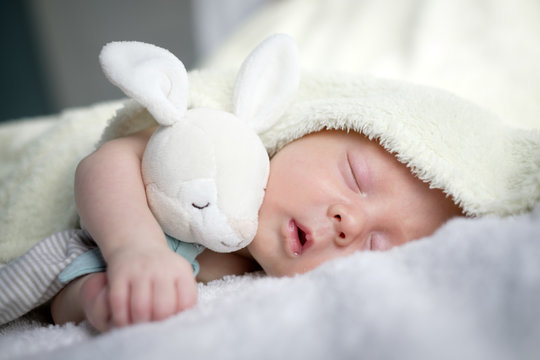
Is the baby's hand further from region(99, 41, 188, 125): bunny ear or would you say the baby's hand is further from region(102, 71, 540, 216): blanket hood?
region(102, 71, 540, 216): blanket hood

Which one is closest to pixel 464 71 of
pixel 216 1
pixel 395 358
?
pixel 395 358

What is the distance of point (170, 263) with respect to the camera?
53 cm

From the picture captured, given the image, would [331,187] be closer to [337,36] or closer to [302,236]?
[302,236]

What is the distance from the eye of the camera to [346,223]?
26.8 inches

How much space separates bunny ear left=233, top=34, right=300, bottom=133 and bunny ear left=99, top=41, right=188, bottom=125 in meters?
0.12

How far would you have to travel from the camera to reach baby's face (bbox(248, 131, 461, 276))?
696 millimetres

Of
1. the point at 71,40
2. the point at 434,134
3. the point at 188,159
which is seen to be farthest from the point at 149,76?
the point at 71,40

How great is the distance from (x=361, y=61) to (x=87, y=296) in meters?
1.23

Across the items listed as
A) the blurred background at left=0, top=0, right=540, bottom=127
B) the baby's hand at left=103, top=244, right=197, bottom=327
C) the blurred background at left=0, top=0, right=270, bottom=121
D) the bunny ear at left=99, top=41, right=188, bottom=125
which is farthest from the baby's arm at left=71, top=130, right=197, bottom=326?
the blurred background at left=0, top=0, right=270, bottom=121

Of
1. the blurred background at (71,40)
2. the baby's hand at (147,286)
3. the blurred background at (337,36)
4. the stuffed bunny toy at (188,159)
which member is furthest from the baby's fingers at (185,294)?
the blurred background at (71,40)

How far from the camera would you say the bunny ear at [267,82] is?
749 millimetres

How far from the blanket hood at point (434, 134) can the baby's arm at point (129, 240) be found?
0.18m

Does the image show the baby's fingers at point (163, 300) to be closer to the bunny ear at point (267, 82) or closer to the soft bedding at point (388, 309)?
the soft bedding at point (388, 309)

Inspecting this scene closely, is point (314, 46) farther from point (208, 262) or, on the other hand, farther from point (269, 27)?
point (208, 262)
